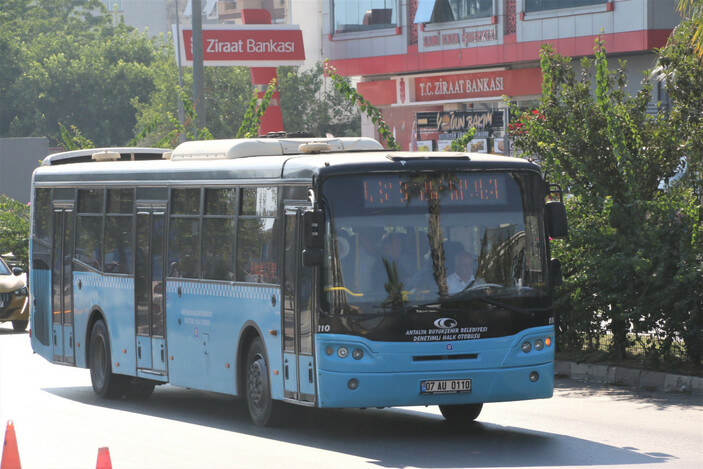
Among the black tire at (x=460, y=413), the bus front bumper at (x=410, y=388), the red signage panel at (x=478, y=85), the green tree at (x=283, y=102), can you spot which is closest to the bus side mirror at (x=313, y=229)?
the bus front bumper at (x=410, y=388)

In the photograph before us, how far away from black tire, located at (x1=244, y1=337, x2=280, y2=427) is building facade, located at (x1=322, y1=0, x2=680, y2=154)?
23.0 metres

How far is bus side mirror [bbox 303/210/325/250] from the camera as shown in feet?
36.6

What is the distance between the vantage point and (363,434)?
12.0 meters

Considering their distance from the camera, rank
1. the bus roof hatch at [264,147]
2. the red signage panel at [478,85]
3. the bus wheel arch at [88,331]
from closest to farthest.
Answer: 1. the bus roof hatch at [264,147]
2. the bus wheel arch at [88,331]
3. the red signage panel at [478,85]

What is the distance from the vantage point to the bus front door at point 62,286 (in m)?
16.8

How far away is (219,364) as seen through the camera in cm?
1327

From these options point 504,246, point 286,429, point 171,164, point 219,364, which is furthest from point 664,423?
point 171,164

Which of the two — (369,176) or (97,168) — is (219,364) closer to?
(369,176)

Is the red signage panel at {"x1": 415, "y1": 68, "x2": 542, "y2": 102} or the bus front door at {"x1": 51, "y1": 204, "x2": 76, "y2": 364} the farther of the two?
the red signage panel at {"x1": 415, "y1": 68, "x2": 542, "y2": 102}

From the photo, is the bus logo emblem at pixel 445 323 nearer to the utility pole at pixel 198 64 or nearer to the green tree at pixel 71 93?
the utility pole at pixel 198 64

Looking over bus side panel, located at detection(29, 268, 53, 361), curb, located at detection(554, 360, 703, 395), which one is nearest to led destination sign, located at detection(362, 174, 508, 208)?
curb, located at detection(554, 360, 703, 395)

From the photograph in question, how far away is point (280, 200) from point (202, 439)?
7.17 ft

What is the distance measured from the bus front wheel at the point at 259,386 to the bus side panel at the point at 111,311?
110 inches

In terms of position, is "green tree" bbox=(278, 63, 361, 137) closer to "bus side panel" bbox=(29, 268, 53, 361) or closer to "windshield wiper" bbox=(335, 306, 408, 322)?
"bus side panel" bbox=(29, 268, 53, 361)
